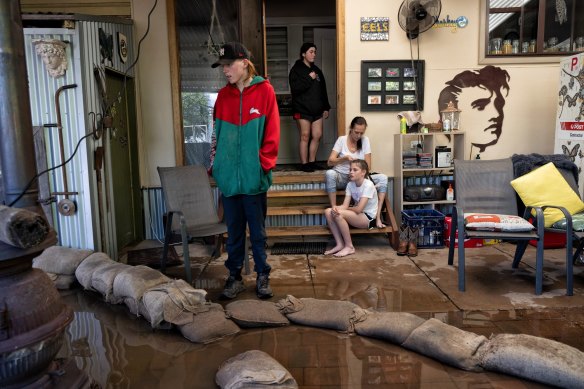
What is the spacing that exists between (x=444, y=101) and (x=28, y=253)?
16.3 ft

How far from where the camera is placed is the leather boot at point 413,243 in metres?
4.86

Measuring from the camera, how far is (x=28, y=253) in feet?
6.50

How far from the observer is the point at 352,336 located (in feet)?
9.75

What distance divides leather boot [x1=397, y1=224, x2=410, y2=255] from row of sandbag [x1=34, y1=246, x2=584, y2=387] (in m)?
1.85

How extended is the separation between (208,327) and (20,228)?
140 centimetres

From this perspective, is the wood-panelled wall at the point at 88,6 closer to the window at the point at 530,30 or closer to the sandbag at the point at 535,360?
the window at the point at 530,30

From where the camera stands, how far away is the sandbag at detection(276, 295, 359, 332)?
9.98 ft

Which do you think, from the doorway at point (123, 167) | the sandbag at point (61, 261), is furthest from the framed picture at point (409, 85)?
the sandbag at point (61, 261)

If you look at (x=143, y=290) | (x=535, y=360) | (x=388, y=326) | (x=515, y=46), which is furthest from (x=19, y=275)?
(x=515, y=46)

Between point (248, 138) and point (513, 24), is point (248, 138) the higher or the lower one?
Answer: the lower one

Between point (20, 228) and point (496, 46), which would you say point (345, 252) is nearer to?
point (496, 46)

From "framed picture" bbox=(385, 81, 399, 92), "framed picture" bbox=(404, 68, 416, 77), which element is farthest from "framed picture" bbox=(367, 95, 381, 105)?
"framed picture" bbox=(404, 68, 416, 77)

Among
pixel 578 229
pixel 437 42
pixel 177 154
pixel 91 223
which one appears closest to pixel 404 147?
pixel 437 42

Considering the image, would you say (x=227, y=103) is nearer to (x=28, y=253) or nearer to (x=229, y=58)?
(x=229, y=58)
